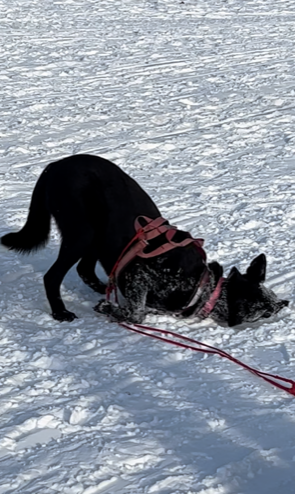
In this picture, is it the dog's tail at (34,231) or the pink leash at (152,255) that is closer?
the pink leash at (152,255)

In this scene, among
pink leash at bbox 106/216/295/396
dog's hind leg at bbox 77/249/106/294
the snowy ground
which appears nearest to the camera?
the snowy ground

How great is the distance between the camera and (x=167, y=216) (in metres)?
6.28

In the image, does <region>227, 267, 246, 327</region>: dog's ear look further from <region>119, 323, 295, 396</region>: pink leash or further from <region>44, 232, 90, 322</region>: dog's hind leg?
<region>44, 232, 90, 322</region>: dog's hind leg

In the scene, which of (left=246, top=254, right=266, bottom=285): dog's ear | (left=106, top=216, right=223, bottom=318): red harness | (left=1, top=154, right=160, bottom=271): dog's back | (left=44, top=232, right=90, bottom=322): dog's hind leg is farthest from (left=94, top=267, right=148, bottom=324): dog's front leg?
(left=246, top=254, right=266, bottom=285): dog's ear

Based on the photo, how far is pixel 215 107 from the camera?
29.8ft

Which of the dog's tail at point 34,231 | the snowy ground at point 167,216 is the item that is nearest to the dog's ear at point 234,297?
the snowy ground at point 167,216

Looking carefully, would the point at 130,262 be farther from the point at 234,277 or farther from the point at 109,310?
the point at 234,277

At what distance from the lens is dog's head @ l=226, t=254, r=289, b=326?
461 cm

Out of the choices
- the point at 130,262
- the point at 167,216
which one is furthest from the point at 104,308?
the point at 167,216

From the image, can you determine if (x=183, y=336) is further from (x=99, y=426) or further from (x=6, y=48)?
(x=6, y=48)

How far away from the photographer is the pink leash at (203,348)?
394 centimetres

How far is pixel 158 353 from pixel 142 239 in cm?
72

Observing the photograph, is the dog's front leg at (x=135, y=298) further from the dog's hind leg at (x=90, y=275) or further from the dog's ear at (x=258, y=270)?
the dog's ear at (x=258, y=270)

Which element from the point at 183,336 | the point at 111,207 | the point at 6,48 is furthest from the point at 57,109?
the point at 183,336
